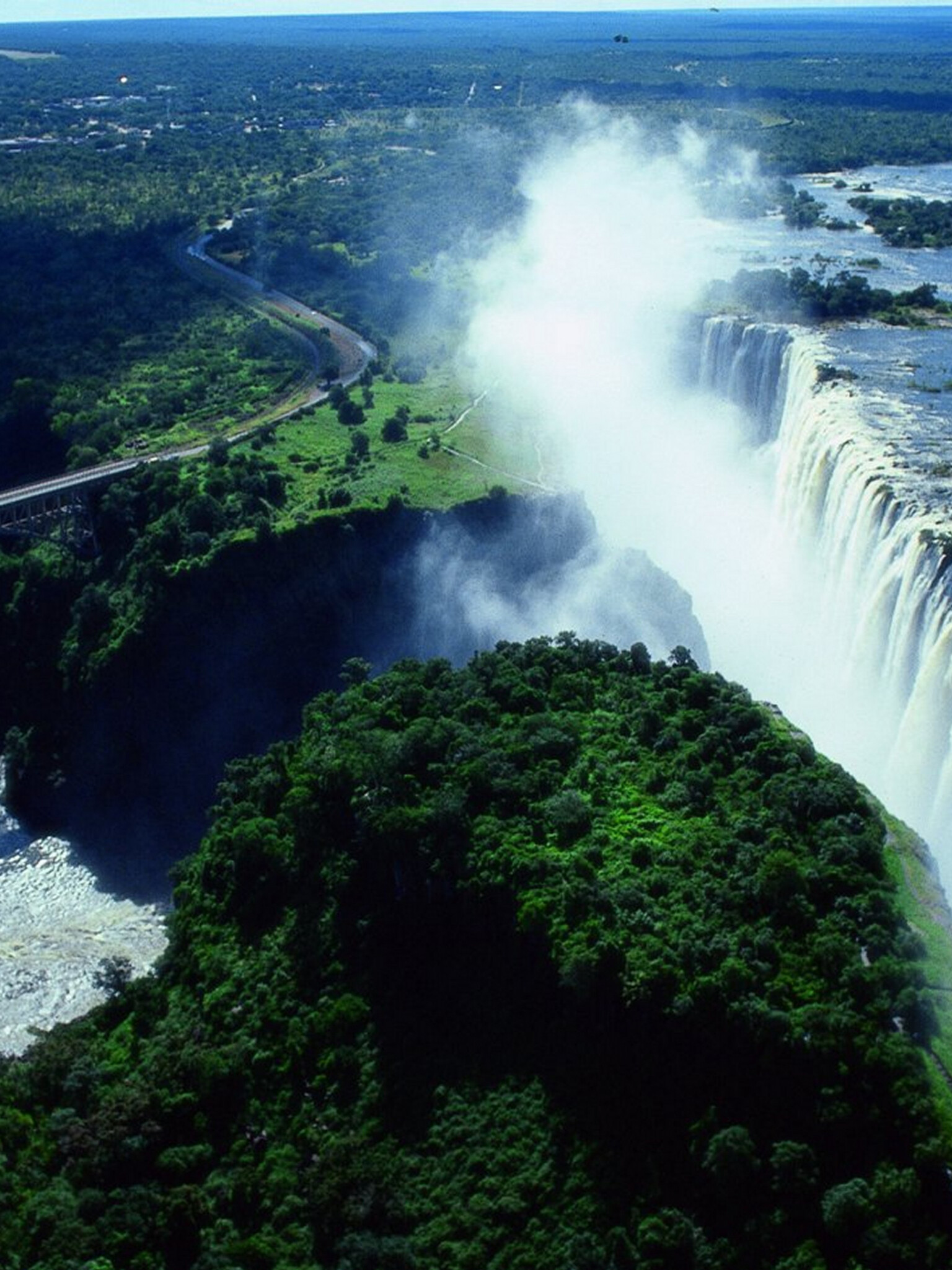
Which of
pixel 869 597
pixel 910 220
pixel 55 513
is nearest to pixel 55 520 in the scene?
pixel 55 513

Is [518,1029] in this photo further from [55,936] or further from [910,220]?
[910,220]

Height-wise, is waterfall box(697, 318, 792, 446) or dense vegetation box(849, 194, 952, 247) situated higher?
dense vegetation box(849, 194, 952, 247)

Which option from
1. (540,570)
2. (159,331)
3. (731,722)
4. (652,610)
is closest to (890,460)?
(652,610)

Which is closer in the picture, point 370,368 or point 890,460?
point 890,460

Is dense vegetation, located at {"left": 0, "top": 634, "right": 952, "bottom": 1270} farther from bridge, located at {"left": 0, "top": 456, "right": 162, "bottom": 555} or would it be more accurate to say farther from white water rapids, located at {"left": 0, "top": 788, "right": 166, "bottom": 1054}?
bridge, located at {"left": 0, "top": 456, "right": 162, "bottom": 555}

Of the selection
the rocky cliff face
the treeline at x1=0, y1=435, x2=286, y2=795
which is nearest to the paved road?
the treeline at x1=0, y1=435, x2=286, y2=795

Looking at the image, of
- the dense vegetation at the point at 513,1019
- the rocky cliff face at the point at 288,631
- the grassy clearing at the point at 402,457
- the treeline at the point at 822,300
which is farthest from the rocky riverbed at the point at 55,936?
the treeline at the point at 822,300

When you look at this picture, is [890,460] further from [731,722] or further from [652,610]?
[731,722]
